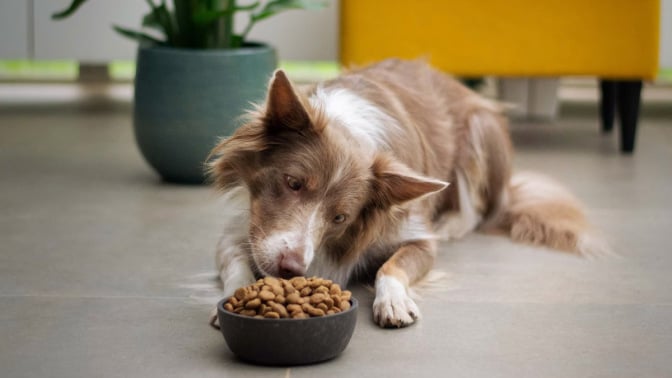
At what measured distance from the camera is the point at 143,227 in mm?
3299

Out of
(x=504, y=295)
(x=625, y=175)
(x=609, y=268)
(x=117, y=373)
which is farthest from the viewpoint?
(x=625, y=175)

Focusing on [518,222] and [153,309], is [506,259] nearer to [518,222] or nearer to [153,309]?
[518,222]

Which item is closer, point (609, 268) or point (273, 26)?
point (609, 268)

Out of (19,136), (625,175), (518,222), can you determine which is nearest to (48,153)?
(19,136)

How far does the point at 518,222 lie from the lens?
135 inches

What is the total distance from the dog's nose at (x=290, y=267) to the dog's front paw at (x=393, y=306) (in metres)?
0.25

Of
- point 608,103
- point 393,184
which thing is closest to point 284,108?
point 393,184

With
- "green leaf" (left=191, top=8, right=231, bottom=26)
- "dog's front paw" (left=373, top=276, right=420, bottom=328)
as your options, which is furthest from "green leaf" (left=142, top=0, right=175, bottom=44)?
"dog's front paw" (left=373, top=276, right=420, bottom=328)

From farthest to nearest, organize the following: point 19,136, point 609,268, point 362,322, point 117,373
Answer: point 19,136 < point 609,268 < point 362,322 < point 117,373

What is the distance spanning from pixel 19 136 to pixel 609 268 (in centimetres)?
316

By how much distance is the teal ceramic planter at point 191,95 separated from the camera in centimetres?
385

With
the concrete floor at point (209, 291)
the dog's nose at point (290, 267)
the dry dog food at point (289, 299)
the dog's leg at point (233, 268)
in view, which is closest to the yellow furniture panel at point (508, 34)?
the concrete floor at point (209, 291)

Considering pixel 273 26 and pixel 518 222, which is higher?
pixel 273 26

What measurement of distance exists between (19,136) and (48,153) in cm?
50
